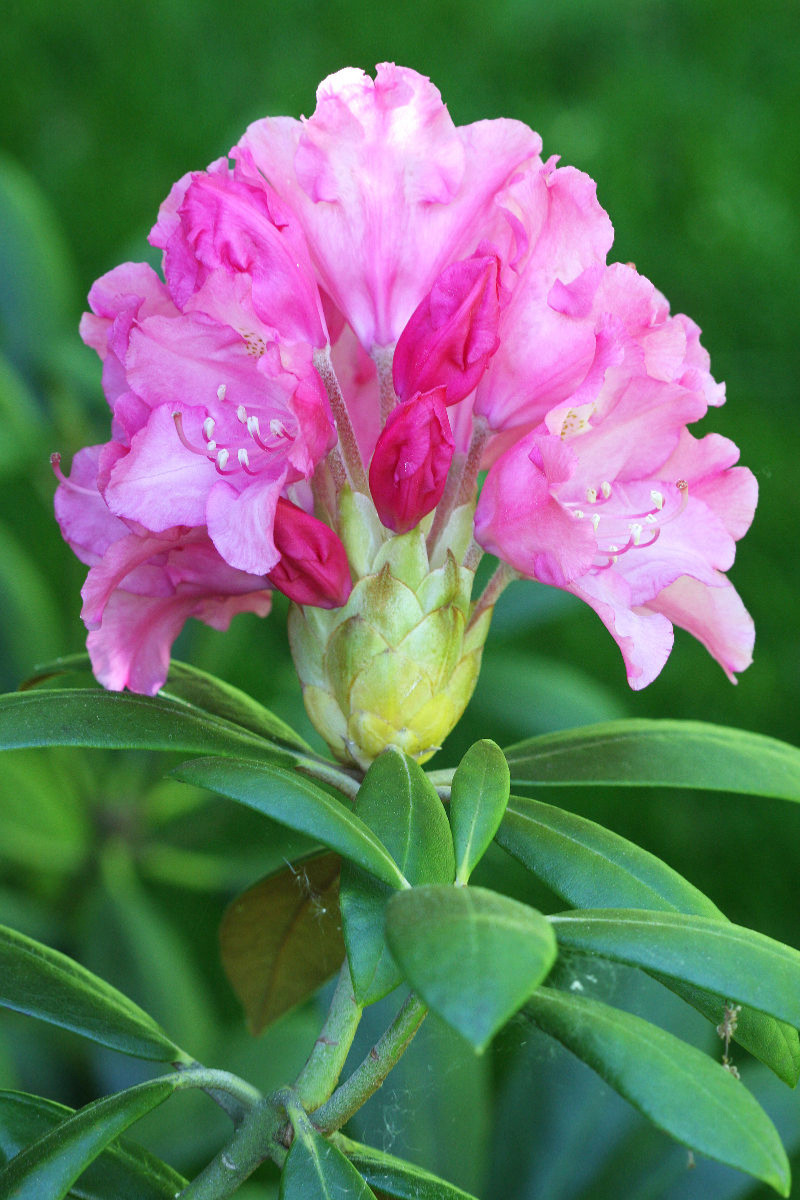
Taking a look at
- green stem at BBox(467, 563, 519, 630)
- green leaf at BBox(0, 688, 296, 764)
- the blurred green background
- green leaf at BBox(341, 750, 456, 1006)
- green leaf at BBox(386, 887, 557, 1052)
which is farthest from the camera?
the blurred green background

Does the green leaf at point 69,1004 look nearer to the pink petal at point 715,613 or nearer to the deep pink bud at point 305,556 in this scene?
the deep pink bud at point 305,556

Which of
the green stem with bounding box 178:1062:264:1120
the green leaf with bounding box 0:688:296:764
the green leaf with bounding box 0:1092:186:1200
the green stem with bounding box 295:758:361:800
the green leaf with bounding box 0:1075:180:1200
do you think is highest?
the green stem with bounding box 295:758:361:800

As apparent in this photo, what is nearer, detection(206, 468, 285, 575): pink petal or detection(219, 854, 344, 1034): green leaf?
detection(206, 468, 285, 575): pink petal

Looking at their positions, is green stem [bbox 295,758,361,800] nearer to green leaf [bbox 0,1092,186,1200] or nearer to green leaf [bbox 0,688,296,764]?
green leaf [bbox 0,688,296,764]

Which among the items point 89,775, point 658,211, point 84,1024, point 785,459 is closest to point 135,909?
point 89,775

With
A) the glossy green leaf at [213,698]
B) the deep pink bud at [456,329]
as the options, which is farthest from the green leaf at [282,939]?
the deep pink bud at [456,329]

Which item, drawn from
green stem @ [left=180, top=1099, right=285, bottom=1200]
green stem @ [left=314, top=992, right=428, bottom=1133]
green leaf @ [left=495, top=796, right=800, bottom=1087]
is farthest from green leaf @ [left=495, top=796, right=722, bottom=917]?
green stem @ [left=180, top=1099, right=285, bottom=1200]

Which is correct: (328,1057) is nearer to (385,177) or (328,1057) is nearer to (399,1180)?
(399,1180)

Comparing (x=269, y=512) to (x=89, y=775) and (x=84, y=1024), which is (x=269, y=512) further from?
(x=89, y=775)
